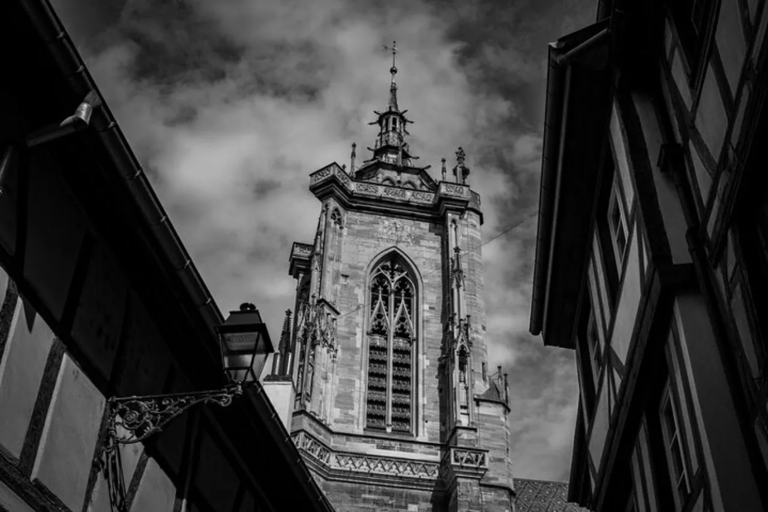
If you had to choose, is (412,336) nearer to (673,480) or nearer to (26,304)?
(673,480)

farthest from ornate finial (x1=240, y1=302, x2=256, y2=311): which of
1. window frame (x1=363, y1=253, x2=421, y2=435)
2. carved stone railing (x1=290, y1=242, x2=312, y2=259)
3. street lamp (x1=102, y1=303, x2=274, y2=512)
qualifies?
carved stone railing (x1=290, y1=242, x2=312, y2=259)

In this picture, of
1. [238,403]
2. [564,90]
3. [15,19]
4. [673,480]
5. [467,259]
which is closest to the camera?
[15,19]

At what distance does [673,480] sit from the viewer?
757 centimetres

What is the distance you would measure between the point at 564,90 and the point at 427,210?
23385 mm

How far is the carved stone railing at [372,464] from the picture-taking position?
2532cm

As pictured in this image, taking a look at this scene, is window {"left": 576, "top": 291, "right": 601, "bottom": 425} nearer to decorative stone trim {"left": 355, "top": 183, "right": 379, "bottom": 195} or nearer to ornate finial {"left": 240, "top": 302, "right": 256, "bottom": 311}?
ornate finial {"left": 240, "top": 302, "right": 256, "bottom": 311}

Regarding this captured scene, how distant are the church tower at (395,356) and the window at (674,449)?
56.9 feet

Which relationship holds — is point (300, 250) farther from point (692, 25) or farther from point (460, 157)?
point (692, 25)

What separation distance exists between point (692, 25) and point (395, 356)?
22204 mm

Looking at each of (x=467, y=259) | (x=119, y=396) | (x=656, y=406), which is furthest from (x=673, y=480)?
(x=467, y=259)

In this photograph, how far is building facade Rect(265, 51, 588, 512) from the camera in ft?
83.4

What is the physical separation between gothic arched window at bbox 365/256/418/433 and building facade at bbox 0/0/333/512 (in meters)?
19.5

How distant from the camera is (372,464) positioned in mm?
25781

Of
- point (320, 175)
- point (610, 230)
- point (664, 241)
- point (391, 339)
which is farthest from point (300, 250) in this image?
point (664, 241)
